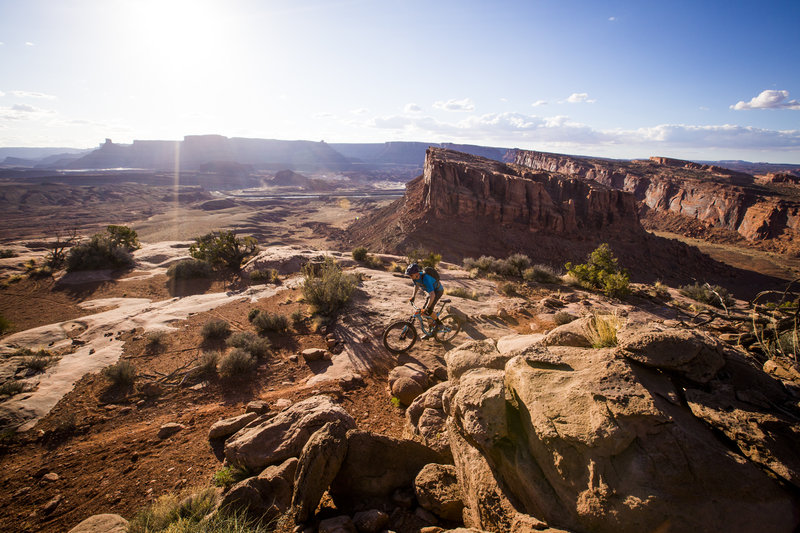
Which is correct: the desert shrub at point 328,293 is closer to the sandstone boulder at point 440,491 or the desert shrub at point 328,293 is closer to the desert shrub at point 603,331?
the sandstone boulder at point 440,491

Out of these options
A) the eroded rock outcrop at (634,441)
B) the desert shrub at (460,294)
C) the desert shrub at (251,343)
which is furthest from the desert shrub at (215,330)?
the desert shrub at (460,294)

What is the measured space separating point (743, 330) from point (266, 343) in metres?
8.57

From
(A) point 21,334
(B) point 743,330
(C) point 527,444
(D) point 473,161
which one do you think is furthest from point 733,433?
(D) point 473,161

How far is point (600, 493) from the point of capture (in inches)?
81.0

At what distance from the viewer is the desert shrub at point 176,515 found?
9.00 ft

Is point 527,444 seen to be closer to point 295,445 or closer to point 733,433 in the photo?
point 733,433

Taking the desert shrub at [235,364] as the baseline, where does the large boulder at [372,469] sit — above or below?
above

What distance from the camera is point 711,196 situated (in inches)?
2096

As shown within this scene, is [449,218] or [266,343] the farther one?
[449,218]

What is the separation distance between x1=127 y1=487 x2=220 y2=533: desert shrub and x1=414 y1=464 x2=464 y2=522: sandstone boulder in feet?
5.89

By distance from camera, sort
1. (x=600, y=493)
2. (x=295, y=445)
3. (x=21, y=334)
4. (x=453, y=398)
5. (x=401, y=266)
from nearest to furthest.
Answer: (x=600, y=493)
(x=453, y=398)
(x=295, y=445)
(x=21, y=334)
(x=401, y=266)

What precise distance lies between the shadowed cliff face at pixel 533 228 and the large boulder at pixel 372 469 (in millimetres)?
24643

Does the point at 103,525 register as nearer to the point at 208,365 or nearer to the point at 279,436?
the point at 279,436

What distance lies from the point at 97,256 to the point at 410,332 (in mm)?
17440
